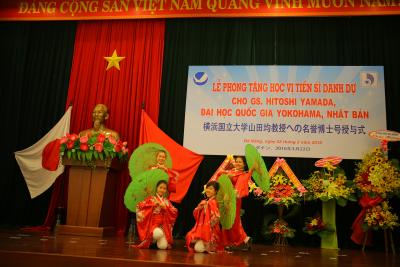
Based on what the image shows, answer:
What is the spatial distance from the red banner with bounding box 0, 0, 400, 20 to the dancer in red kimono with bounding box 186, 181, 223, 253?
3.15m

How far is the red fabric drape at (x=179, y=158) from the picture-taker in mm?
5504

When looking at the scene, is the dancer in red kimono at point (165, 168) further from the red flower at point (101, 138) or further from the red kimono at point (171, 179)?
the red flower at point (101, 138)

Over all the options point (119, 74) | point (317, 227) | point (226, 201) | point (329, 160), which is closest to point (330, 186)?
point (329, 160)

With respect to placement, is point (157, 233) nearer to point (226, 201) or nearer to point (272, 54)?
point (226, 201)

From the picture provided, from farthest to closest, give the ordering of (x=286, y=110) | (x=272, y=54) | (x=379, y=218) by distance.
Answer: (x=272, y=54)
(x=286, y=110)
(x=379, y=218)

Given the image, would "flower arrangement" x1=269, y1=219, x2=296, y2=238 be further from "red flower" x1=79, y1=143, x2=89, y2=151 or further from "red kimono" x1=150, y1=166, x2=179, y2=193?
"red flower" x1=79, y1=143, x2=89, y2=151

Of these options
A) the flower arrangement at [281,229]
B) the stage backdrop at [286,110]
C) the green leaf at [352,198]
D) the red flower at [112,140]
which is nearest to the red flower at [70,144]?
the red flower at [112,140]

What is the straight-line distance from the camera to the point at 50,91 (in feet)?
21.3

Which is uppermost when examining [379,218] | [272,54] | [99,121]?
[272,54]

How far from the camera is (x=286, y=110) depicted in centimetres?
575

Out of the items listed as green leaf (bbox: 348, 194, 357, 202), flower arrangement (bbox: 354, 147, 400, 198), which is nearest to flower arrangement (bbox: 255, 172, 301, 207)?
green leaf (bbox: 348, 194, 357, 202)

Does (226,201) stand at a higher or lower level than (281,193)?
lower

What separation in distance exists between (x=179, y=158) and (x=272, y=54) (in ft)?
6.98

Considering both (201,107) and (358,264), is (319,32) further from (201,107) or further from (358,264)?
(358,264)
